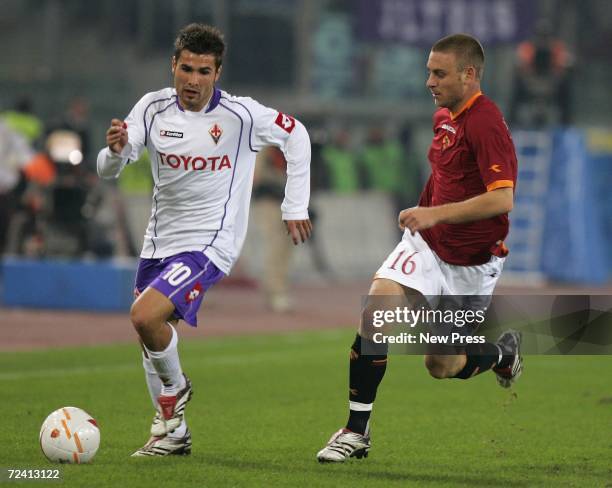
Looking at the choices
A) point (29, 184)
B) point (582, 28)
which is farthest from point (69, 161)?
point (582, 28)

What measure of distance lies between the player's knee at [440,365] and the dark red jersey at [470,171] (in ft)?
1.84

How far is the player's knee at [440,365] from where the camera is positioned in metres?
8.12

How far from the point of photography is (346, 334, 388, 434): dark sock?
7.71 m

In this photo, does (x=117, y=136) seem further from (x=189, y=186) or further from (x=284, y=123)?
(x=284, y=123)

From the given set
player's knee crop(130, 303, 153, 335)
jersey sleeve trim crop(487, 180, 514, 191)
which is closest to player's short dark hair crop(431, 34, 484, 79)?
jersey sleeve trim crop(487, 180, 514, 191)

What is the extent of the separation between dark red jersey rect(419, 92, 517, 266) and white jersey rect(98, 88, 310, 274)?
77 centimetres

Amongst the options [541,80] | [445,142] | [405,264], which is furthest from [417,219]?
[541,80]

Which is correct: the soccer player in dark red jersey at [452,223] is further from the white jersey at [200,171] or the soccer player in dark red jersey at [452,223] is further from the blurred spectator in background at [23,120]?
the blurred spectator in background at [23,120]

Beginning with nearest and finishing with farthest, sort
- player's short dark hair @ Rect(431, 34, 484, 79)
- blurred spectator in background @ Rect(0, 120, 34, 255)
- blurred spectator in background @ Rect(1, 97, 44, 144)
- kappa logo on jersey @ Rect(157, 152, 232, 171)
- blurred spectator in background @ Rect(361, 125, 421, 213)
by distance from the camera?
player's short dark hair @ Rect(431, 34, 484, 79) → kappa logo on jersey @ Rect(157, 152, 232, 171) → blurred spectator in background @ Rect(0, 120, 34, 255) → blurred spectator in background @ Rect(1, 97, 44, 144) → blurred spectator in background @ Rect(361, 125, 421, 213)

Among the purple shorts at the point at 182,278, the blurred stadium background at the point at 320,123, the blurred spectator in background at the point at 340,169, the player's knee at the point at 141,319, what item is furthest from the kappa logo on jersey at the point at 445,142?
the blurred spectator in background at the point at 340,169

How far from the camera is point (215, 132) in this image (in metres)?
7.96

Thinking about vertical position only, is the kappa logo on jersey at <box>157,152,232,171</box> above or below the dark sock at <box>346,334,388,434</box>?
above

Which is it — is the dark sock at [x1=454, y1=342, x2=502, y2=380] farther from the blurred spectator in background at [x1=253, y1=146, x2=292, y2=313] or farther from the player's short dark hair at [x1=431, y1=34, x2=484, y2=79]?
the blurred spectator in background at [x1=253, y1=146, x2=292, y2=313]

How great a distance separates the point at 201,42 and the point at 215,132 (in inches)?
19.9
